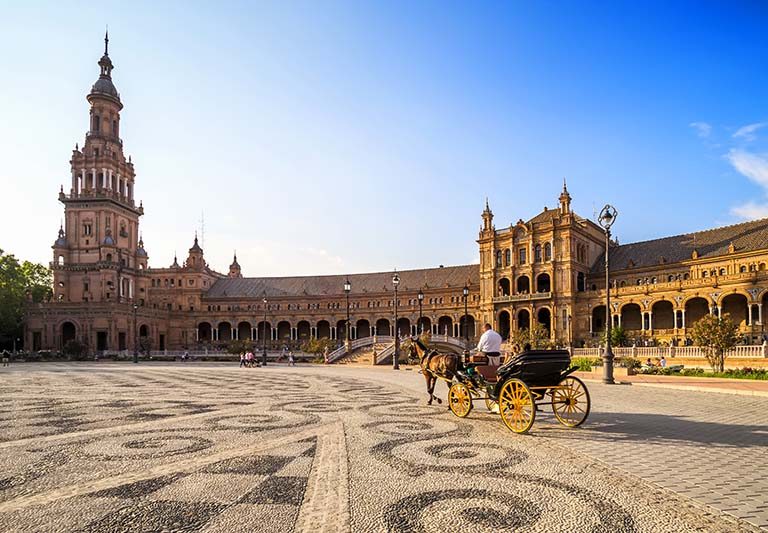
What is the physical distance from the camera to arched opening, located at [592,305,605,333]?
65.8 metres

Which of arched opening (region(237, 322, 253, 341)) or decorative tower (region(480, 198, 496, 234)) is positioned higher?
decorative tower (region(480, 198, 496, 234))

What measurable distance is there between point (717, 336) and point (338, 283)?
70.5 m

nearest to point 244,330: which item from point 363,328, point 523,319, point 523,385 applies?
point 363,328

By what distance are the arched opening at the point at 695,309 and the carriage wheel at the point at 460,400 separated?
53896 mm

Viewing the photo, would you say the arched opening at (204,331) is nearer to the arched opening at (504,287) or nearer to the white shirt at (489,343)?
the arched opening at (504,287)

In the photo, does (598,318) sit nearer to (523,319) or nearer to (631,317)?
(631,317)

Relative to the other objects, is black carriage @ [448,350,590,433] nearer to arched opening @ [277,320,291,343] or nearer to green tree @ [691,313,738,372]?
green tree @ [691,313,738,372]

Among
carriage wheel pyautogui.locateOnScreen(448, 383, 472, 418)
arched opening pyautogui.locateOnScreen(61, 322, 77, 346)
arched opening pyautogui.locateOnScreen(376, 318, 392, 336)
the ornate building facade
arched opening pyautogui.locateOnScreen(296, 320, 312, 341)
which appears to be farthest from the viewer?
arched opening pyautogui.locateOnScreen(296, 320, 312, 341)

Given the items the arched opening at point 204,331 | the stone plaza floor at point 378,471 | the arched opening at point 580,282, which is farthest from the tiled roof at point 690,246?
the arched opening at point 204,331

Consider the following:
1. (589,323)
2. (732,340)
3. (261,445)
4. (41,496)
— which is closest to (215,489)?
(41,496)

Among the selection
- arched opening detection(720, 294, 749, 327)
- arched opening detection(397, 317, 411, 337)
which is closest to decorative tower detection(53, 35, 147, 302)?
arched opening detection(397, 317, 411, 337)

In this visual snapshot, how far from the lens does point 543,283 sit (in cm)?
7150

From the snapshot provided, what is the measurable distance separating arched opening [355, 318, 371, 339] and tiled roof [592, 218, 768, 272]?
37.2m

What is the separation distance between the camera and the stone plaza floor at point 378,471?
18.3 ft
